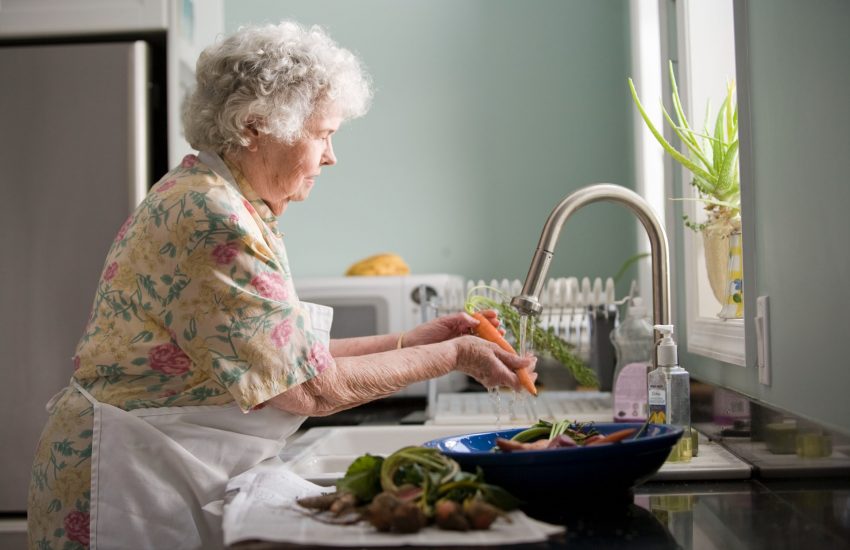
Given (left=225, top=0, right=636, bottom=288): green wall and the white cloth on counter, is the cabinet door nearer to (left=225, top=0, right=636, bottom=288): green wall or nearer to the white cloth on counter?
(left=225, top=0, right=636, bottom=288): green wall

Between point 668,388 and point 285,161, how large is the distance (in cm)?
65

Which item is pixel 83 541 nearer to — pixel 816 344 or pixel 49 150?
pixel 816 344

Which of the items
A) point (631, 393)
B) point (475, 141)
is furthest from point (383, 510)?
point (475, 141)

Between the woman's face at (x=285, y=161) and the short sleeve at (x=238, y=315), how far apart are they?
0.72 feet

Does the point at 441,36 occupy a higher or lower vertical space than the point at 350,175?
higher

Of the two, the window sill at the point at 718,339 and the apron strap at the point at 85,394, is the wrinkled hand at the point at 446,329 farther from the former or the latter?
the apron strap at the point at 85,394

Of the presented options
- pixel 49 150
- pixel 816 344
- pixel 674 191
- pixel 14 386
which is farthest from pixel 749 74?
pixel 14 386

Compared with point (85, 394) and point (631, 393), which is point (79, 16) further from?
point (631, 393)

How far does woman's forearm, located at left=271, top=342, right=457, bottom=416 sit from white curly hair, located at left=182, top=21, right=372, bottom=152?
365 millimetres

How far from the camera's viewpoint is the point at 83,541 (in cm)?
121

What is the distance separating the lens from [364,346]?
1571 mm

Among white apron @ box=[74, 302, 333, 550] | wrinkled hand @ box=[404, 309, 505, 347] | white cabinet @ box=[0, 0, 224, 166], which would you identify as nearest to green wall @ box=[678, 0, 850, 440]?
wrinkled hand @ box=[404, 309, 505, 347]

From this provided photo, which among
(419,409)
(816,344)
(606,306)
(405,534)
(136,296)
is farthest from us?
(419,409)

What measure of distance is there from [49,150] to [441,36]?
1442mm
